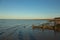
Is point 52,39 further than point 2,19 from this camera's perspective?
No

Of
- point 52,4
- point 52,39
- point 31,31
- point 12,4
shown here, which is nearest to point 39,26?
point 31,31

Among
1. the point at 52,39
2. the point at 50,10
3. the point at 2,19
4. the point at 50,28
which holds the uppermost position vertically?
the point at 50,10

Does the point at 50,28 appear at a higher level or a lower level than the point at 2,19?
lower

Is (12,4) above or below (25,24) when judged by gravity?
above

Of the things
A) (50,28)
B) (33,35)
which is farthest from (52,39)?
(33,35)

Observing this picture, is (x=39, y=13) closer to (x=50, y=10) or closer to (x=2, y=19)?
(x=50, y=10)

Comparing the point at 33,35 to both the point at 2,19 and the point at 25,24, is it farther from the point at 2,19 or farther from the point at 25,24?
the point at 2,19
